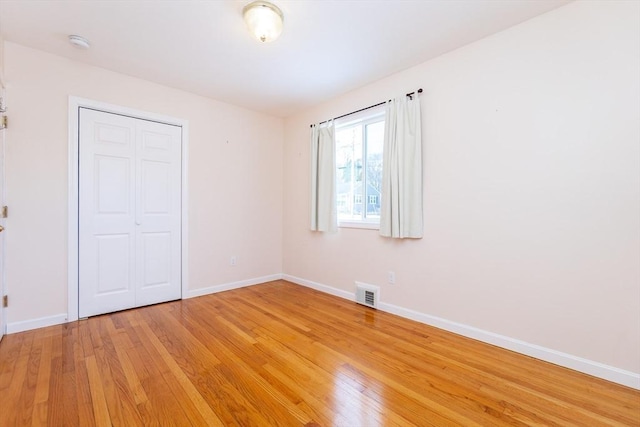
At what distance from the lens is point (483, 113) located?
245 centimetres

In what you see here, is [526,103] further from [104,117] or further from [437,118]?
[104,117]

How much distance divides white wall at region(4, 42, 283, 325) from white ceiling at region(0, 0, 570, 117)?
0.27m

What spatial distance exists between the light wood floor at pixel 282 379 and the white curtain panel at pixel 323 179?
1421 mm

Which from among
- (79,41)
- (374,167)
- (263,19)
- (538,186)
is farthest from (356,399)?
(79,41)

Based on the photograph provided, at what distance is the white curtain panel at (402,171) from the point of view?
2828 mm

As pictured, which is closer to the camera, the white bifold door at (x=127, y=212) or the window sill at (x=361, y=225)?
the white bifold door at (x=127, y=212)

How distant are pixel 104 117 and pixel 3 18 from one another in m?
0.96

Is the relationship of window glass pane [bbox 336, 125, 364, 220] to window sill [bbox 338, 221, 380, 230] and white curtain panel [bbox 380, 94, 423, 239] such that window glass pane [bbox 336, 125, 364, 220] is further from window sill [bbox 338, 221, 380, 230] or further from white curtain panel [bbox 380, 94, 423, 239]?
white curtain panel [bbox 380, 94, 423, 239]

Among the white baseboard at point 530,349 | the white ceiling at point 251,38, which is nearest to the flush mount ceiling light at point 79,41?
the white ceiling at point 251,38

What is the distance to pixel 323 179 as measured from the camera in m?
3.82

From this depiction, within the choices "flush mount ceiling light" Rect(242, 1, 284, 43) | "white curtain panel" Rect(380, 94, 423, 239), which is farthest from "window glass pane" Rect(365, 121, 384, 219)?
"flush mount ceiling light" Rect(242, 1, 284, 43)

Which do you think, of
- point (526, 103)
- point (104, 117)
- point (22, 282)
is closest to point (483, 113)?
point (526, 103)

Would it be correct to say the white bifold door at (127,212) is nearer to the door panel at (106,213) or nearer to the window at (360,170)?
the door panel at (106,213)

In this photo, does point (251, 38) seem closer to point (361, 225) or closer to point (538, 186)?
Result: point (361, 225)
